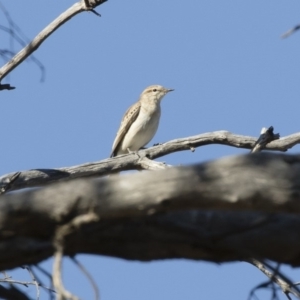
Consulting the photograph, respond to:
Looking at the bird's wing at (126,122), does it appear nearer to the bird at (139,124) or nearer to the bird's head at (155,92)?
the bird at (139,124)

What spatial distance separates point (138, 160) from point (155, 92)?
8017mm

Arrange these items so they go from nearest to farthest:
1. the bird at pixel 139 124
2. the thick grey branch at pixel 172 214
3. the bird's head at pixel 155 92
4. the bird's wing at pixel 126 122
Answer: the thick grey branch at pixel 172 214
the bird at pixel 139 124
the bird's wing at pixel 126 122
the bird's head at pixel 155 92

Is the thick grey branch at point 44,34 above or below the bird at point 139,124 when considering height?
below

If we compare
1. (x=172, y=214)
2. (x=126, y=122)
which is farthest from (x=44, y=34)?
(x=126, y=122)

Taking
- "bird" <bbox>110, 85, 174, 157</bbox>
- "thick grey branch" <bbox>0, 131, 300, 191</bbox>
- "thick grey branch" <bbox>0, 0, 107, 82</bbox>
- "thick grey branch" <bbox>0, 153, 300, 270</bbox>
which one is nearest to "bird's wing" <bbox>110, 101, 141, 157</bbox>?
"bird" <bbox>110, 85, 174, 157</bbox>

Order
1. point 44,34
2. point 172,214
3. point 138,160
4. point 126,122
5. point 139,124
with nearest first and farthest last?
1. point 172,214
2. point 44,34
3. point 138,160
4. point 139,124
5. point 126,122

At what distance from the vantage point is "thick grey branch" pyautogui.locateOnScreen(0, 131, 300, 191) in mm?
7102

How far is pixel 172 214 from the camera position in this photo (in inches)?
109

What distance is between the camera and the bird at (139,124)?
14656mm

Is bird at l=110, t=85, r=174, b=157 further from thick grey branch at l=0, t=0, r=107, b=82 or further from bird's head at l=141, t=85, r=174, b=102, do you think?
thick grey branch at l=0, t=0, r=107, b=82

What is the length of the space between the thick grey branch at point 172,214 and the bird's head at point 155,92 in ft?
43.1

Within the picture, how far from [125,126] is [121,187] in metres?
12.5

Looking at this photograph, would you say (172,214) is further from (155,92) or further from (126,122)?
(155,92)

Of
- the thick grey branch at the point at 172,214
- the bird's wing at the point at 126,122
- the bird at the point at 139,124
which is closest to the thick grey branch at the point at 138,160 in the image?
the thick grey branch at the point at 172,214
